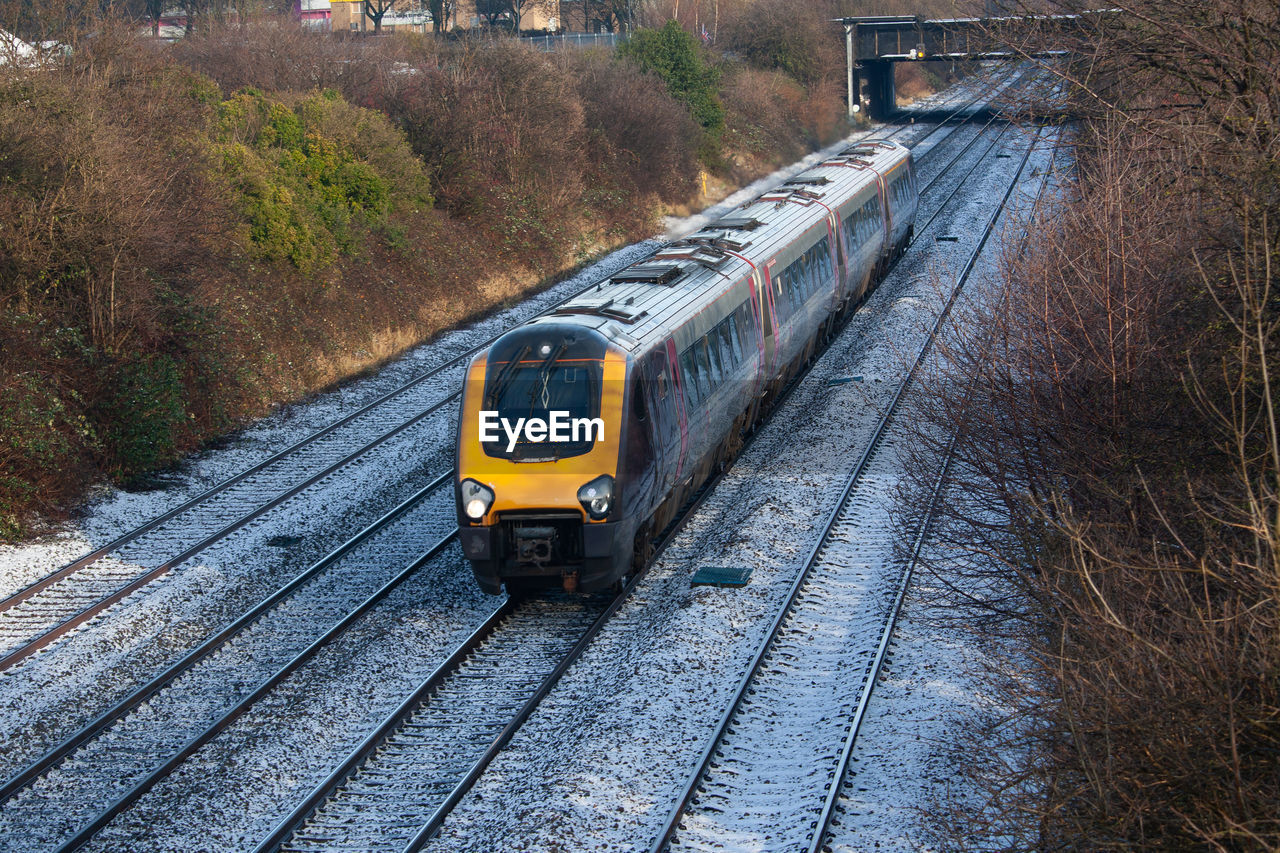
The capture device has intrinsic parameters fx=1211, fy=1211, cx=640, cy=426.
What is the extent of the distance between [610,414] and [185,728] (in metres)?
4.62

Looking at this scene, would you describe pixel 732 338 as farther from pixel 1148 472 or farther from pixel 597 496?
pixel 1148 472

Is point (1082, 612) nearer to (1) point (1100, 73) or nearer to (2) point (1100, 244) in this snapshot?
(2) point (1100, 244)

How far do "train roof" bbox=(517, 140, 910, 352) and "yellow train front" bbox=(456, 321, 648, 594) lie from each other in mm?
697

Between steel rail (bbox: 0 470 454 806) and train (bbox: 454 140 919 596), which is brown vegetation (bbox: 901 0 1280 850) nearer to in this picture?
train (bbox: 454 140 919 596)

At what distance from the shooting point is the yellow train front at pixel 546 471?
11.3 m

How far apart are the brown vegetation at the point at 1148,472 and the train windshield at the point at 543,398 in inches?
130

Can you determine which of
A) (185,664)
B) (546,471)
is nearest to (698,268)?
(546,471)

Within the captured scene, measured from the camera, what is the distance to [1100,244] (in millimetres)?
9758

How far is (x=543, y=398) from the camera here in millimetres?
11594

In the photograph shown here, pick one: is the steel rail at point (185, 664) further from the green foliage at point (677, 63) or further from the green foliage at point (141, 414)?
the green foliage at point (677, 63)

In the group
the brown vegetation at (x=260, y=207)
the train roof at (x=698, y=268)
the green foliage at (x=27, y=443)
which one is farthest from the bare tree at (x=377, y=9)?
the green foliage at (x=27, y=443)

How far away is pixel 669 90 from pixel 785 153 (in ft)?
21.9

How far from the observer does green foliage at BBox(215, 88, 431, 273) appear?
891 inches

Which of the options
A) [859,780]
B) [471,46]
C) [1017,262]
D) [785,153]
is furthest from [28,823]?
[785,153]
